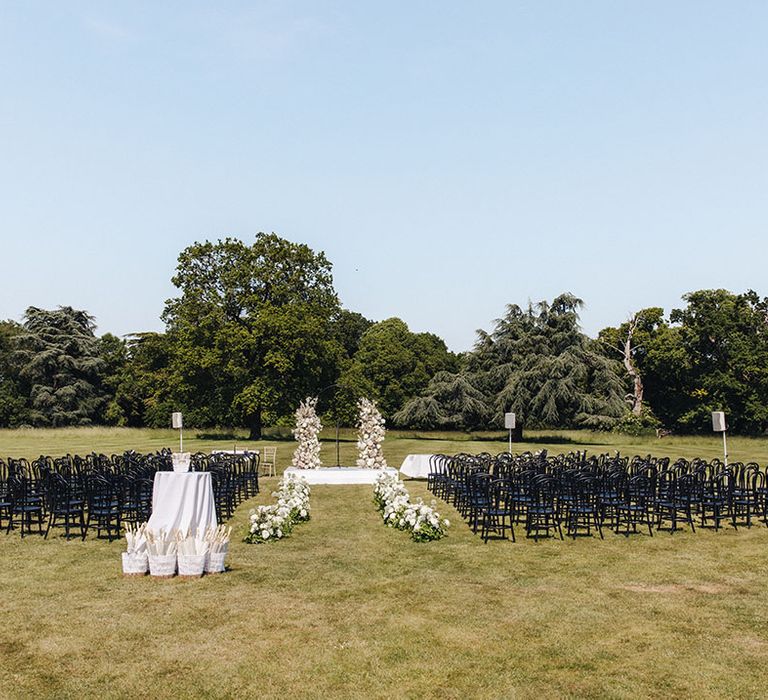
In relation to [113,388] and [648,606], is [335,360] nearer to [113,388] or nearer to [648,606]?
[113,388]

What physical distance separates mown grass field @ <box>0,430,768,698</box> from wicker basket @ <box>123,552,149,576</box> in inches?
7.6

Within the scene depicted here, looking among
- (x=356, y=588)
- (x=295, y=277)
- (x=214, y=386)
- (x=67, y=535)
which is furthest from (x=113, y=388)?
(x=356, y=588)

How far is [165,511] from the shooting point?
12.5m

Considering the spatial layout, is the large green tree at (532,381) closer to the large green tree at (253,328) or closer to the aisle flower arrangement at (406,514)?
the large green tree at (253,328)

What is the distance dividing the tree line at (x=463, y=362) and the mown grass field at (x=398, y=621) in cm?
2769

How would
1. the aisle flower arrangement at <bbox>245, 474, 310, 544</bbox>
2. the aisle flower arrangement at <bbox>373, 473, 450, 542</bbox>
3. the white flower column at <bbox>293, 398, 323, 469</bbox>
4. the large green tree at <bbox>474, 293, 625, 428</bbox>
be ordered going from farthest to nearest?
the large green tree at <bbox>474, 293, 625, 428</bbox> → the white flower column at <bbox>293, 398, 323, 469</bbox> → the aisle flower arrangement at <bbox>373, 473, 450, 542</bbox> → the aisle flower arrangement at <bbox>245, 474, 310, 544</bbox>

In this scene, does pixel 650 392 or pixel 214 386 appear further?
pixel 650 392

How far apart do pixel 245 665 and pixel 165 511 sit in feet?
18.0

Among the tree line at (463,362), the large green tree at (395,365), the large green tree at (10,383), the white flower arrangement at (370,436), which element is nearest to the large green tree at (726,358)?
the tree line at (463,362)

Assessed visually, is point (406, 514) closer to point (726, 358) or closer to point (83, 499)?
point (83, 499)

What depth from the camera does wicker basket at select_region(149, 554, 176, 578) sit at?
1111 cm

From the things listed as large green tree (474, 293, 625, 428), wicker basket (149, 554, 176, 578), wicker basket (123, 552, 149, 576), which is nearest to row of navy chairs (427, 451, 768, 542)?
wicker basket (149, 554, 176, 578)

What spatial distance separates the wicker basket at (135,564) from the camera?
447 inches

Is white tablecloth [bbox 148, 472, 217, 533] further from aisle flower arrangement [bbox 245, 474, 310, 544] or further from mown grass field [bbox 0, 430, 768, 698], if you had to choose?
aisle flower arrangement [bbox 245, 474, 310, 544]
